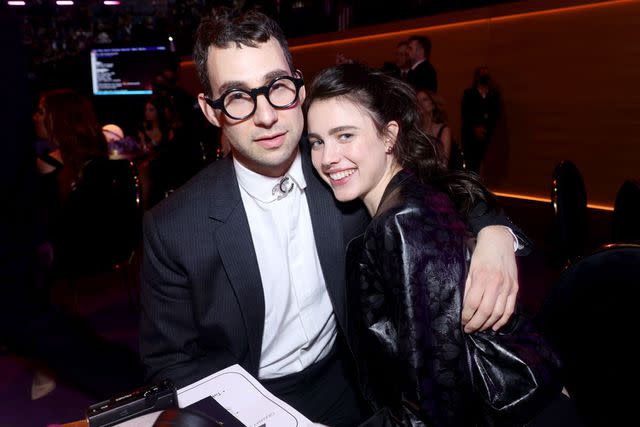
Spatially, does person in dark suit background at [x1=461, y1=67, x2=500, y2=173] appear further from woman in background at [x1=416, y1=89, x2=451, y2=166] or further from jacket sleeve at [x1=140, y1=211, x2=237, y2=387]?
jacket sleeve at [x1=140, y1=211, x2=237, y2=387]

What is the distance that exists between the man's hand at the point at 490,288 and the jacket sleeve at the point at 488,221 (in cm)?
17

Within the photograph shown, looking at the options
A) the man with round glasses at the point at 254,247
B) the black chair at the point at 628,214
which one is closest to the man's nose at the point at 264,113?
the man with round glasses at the point at 254,247

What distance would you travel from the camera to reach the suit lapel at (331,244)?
5.29 feet

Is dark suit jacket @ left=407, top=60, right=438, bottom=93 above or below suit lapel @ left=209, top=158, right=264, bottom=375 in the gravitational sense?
above

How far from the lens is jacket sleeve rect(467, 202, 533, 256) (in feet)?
5.10

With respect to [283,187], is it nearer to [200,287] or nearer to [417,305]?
[200,287]

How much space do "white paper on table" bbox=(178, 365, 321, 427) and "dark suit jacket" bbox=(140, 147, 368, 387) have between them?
400mm

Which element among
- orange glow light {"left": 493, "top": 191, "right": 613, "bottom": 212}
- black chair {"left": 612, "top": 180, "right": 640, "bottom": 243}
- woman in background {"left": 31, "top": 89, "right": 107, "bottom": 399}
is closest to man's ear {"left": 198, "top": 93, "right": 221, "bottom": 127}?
woman in background {"left": 31, "top": 89, "right": 107, "bottom": 399}

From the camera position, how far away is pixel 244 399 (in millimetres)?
997

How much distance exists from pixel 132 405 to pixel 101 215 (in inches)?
96.5

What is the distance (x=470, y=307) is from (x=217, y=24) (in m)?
1.11

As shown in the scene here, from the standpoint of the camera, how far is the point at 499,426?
1.23 metres

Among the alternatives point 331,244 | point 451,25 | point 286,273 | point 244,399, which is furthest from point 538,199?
point 244,399

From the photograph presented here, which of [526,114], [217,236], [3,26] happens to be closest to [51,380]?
[217,236]
